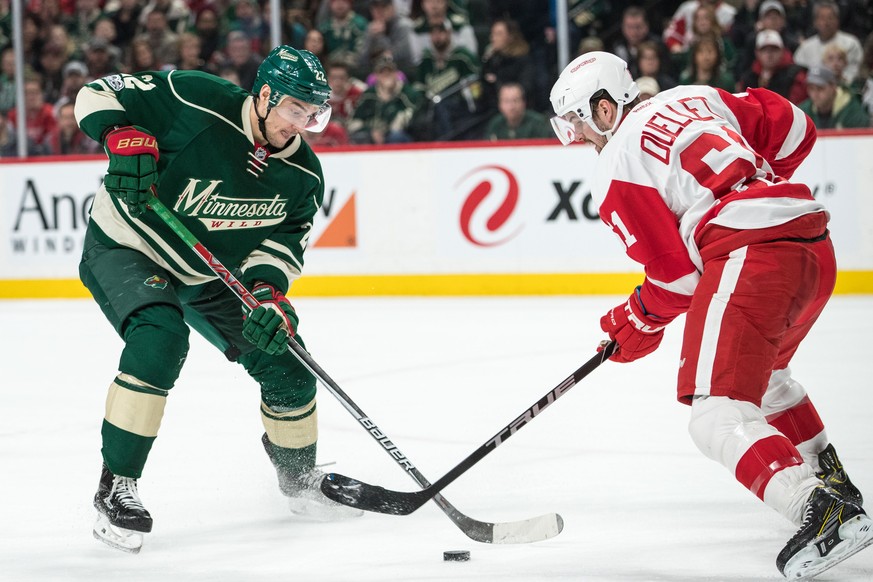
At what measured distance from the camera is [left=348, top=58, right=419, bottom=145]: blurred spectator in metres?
7.44

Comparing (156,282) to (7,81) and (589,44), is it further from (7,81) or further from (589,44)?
(7,81)

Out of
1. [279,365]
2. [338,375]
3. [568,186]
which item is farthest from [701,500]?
[568,186]

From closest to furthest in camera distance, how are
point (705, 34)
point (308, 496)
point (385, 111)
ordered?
1. point (308, 496)
2. point (705, 34)
3. point (385, 111)

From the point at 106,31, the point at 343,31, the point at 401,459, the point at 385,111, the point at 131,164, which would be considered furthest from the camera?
the point at 106,31

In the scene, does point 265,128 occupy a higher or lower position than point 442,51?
higher

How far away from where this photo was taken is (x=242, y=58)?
8039mm

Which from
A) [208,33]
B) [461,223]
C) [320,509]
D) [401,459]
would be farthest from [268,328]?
[208,33]

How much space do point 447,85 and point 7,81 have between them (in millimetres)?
2959

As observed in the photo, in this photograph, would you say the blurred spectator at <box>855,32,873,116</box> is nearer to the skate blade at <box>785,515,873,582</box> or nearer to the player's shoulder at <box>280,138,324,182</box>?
the player's shoulder at <box>280,138,324,182</box>

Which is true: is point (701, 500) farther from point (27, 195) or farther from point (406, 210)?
point (27, 195)

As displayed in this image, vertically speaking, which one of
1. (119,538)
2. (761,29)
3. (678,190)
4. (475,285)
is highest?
(678,190)

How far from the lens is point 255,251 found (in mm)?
3082

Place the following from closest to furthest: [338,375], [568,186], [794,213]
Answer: [794,213], [338,375], [568,186]

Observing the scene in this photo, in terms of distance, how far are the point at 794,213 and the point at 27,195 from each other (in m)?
6.09
